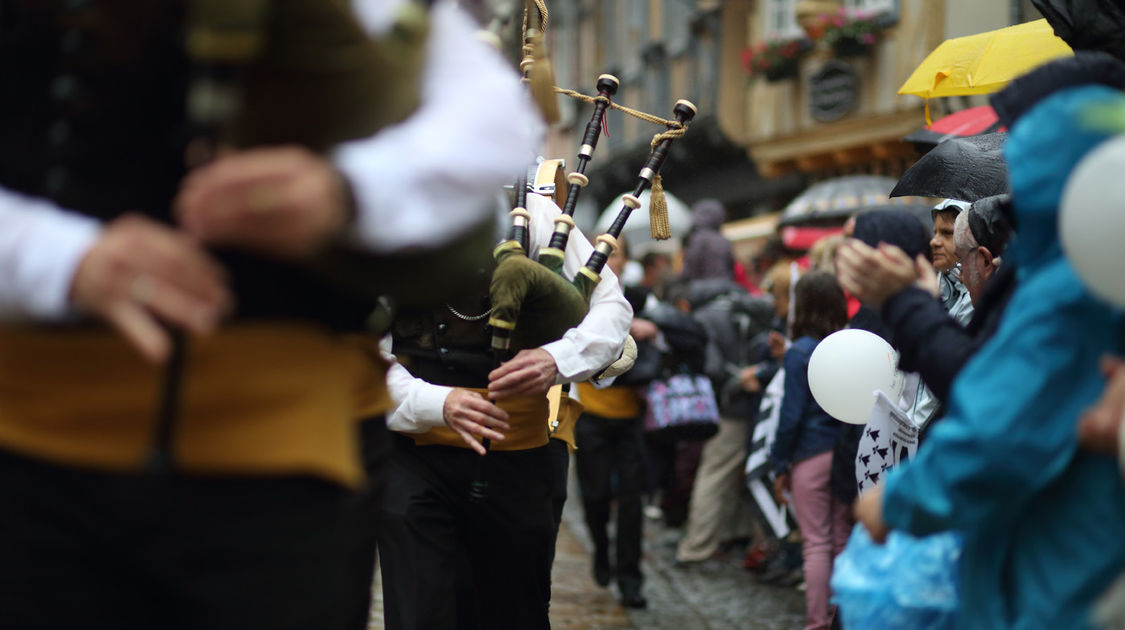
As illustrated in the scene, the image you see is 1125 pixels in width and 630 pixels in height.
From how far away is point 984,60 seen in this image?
595cm

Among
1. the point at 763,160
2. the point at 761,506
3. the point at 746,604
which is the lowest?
the point at 746,604

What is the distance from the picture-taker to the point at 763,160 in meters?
17.0

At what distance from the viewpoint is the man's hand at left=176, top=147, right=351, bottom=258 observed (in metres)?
1.64

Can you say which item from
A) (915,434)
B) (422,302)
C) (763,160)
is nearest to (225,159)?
(422,302)

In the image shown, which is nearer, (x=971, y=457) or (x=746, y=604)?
(x=971, y=457)

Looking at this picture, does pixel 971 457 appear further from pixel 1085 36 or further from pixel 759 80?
pixel 759 80

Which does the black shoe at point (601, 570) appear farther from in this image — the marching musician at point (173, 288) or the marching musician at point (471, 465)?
the marching musician at point (173, 288)

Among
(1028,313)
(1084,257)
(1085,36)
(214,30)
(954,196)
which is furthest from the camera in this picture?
(954,196)

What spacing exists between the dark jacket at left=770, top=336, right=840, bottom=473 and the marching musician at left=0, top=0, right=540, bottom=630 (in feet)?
15.2

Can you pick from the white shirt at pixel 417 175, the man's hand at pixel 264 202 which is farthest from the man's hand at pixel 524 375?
the man's hand at pixel 264 202

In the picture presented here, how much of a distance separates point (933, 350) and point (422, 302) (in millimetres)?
1064

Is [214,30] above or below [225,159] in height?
above

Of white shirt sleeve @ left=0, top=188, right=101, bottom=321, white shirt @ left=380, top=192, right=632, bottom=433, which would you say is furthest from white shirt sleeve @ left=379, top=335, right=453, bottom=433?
white shirt sleeve @ left=0, top=188, right=101, bottom=321

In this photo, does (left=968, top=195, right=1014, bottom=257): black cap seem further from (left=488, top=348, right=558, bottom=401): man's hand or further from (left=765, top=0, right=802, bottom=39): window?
(left=765, top=0, right=802, bottom=39): window
